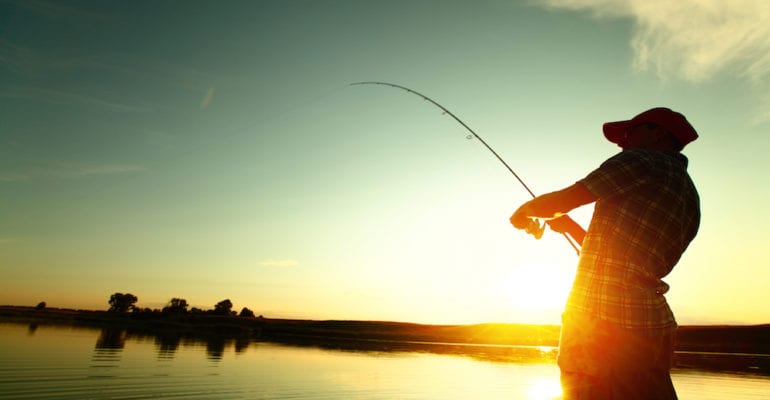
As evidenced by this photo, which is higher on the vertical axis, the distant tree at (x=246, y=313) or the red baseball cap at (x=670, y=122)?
the red baseball cap at (x=670, y=122)

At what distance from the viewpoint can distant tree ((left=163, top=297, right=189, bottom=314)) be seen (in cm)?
13388

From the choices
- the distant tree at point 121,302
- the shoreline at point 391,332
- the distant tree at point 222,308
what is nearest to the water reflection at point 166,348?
the shoreline at point 391,332

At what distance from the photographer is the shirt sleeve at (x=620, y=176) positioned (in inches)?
110

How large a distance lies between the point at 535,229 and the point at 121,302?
566ft

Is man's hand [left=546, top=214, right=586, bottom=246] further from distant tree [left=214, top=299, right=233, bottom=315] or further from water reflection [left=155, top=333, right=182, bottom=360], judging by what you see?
distant tree [left=214, top=299, right=233, bottom=315]

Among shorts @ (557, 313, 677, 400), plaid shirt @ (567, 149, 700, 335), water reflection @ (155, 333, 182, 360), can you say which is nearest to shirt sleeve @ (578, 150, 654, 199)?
plaid shirt @ (567, 149, 700, 335)

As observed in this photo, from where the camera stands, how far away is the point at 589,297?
9.08 feet

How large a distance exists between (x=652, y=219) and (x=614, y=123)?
→ 111 cm

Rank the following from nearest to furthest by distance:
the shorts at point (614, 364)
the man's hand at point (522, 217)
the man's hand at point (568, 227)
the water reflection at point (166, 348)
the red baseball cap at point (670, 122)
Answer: the shorts at point (614, 364) → the red baseball cap at point (670, 122) → the man's hand at point (522, 217) → the man's hand at point (568, 227) → the water reflection at point (166, 348)

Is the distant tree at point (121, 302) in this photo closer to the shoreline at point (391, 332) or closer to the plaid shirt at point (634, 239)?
the shoreline at point (391, 332)

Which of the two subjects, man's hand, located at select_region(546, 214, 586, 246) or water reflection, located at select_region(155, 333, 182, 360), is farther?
water reflection, located at select_region(155, 333, 182, 360)

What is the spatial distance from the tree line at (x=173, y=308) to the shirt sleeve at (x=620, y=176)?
15170 centimetres

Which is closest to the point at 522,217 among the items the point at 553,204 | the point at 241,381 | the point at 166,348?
the point at 553,204

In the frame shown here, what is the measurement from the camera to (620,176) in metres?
2.80
